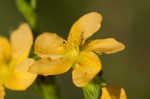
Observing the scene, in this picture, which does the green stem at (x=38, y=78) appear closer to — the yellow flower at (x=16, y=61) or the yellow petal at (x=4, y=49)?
the yellow flower at (x=16, y=61)

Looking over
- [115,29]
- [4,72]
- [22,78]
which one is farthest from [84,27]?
[115,29]

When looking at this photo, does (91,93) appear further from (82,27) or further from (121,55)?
(121,55)

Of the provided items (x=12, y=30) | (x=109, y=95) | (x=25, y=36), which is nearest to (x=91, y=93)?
(x=109, y=95)

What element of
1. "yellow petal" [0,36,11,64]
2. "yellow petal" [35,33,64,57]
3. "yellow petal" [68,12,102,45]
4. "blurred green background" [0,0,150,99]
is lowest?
"blurred green background" [0,0,150,99]

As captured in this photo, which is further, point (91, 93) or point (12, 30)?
point (12, 30)

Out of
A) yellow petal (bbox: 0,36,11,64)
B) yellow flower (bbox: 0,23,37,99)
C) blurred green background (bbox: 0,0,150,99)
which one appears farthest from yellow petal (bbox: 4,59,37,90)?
blurred green background (bbox: 0,0,150,99)

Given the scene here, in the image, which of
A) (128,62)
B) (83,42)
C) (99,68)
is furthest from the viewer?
(128,62)

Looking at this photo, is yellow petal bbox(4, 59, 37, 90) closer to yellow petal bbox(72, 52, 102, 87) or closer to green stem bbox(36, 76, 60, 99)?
green stem bbox(36, 76, 60, 99)
